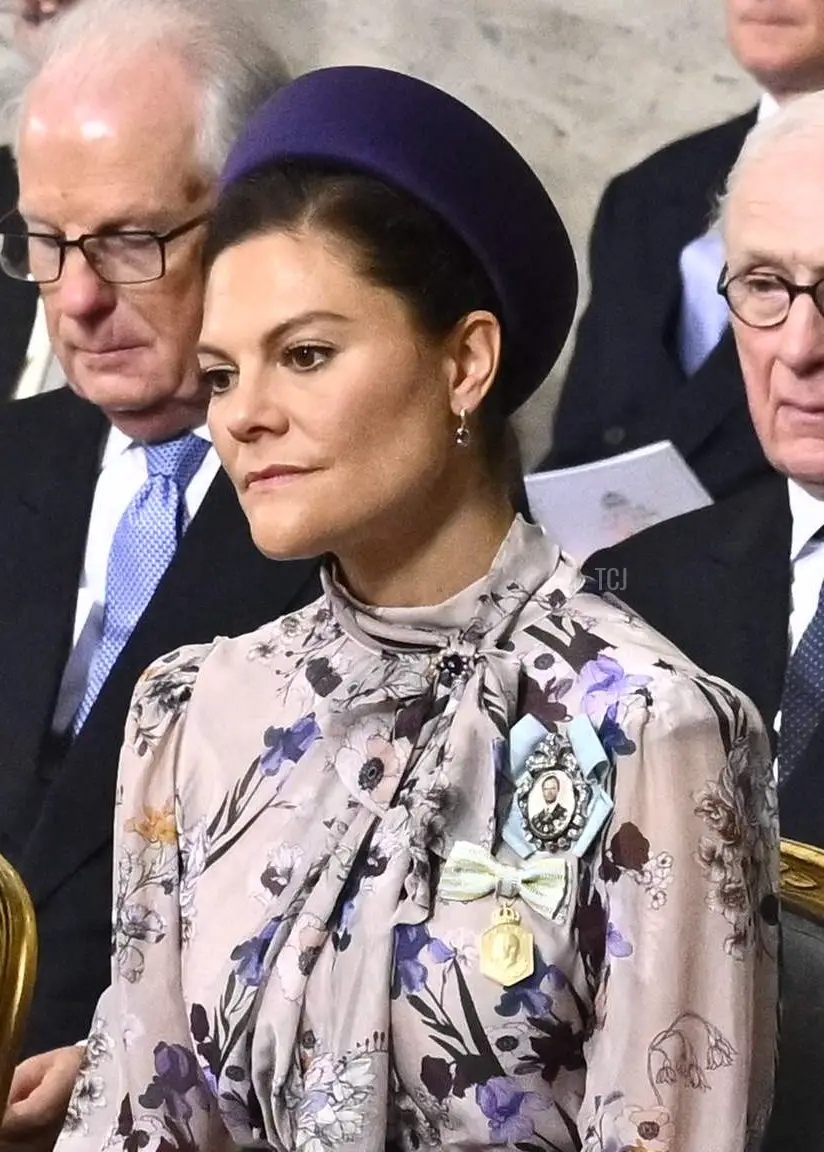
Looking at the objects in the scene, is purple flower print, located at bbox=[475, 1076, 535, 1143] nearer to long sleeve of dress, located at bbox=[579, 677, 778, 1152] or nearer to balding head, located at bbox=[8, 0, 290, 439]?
long sleeve of dress, located at bbox=[579, 677, 778, 1152]

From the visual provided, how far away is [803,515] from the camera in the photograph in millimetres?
1301

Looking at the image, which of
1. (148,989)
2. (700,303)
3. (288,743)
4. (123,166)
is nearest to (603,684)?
(288,743)

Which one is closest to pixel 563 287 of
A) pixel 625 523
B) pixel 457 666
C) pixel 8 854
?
pixel 457 666

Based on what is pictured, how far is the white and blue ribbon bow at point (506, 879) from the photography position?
931 mm

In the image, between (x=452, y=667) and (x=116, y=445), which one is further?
(x=116, y=445)

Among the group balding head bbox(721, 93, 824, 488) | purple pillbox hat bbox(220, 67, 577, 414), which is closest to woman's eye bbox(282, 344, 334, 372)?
purple pillbox hat bbox(220, 67, 577, 414)

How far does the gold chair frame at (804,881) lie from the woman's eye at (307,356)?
506 mm

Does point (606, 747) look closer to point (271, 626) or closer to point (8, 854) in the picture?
point (271, 626)

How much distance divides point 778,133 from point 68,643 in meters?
0.81

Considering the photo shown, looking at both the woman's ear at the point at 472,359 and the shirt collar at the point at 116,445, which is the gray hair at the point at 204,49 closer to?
the shirt collar at the point at 116,445

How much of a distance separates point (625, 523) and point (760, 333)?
0.64 ft

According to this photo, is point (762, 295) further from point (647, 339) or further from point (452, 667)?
point (452, 667)

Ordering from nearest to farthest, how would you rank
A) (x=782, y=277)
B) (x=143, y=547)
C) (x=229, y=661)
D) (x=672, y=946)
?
(x=672, y=946)
(x=229, y=661)
(x=782, y=277)
(x=143, y=547)

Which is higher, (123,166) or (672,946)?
(123,166)
